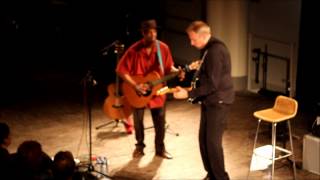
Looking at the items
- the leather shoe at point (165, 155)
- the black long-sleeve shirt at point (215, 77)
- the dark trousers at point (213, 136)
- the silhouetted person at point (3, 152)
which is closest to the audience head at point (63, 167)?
the silhouetted person at point (3, 152)

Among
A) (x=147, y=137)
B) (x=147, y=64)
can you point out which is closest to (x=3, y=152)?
(x=147, y=64)

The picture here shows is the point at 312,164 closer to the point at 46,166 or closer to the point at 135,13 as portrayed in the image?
the point at 46,166

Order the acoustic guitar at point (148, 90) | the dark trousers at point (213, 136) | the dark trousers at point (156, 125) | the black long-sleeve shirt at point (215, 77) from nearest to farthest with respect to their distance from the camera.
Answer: the black long-sleeve shirt at point (215, 77), the dark trousers at point (213, 136), the acoustic guitar at point (148, 90), the dark trousers at point (156, 125)

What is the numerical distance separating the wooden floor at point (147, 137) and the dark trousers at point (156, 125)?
0.17m

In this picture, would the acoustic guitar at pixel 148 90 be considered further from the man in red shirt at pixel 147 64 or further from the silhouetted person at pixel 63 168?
the silhouetted person at pixel 63 168

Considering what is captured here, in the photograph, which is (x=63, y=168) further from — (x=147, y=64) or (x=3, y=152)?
(x=147, y=64)

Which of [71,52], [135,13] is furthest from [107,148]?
[71,52]

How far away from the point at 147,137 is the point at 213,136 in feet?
7.35

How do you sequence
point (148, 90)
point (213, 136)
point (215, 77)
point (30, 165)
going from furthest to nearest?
point (148, 90) → point (213, 136) → point (215, 77) → point (30, 165)

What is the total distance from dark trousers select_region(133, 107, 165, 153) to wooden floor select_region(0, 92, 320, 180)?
0.55 ft

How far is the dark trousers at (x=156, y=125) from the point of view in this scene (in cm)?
709

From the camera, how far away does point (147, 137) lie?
8.12 meters

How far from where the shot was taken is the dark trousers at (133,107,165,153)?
7.09 metres

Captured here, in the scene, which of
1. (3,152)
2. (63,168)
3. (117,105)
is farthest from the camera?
(117,105)
